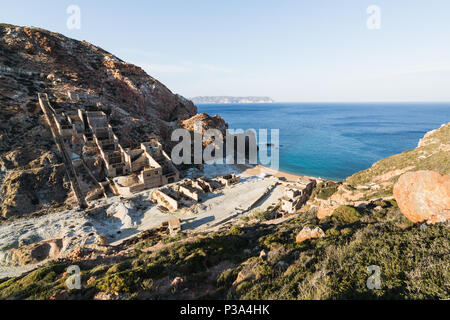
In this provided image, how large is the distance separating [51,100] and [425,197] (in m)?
61.3

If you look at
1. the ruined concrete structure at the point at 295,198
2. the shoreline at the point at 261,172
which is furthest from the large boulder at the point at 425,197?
the shoreline at the point at 261,172

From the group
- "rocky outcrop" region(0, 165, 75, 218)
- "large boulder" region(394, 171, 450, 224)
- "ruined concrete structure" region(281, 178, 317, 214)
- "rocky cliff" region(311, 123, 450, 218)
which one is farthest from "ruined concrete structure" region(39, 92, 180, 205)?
"large boulder" region(394, 171, 450, 224)

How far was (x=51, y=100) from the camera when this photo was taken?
42.4 metres

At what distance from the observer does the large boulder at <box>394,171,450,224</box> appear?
10.9 metres

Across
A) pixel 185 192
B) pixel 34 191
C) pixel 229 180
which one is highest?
pixel 34 191

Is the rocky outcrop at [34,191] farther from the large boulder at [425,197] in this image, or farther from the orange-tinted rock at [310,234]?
the large boulder at [425,197]

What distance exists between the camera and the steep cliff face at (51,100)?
2892 centimetres

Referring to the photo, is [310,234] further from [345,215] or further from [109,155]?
[109,155]

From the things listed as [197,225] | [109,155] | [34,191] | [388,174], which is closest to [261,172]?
[388,174]

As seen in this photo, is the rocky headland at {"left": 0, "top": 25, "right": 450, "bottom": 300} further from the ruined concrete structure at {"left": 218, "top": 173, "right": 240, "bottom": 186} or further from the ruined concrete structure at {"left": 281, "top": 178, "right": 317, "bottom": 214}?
the ruined concrete structure at {"left": 218, "top": 173, "right": 240, "bottom": 186}

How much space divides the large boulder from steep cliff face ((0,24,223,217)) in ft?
127

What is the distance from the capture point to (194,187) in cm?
3409
